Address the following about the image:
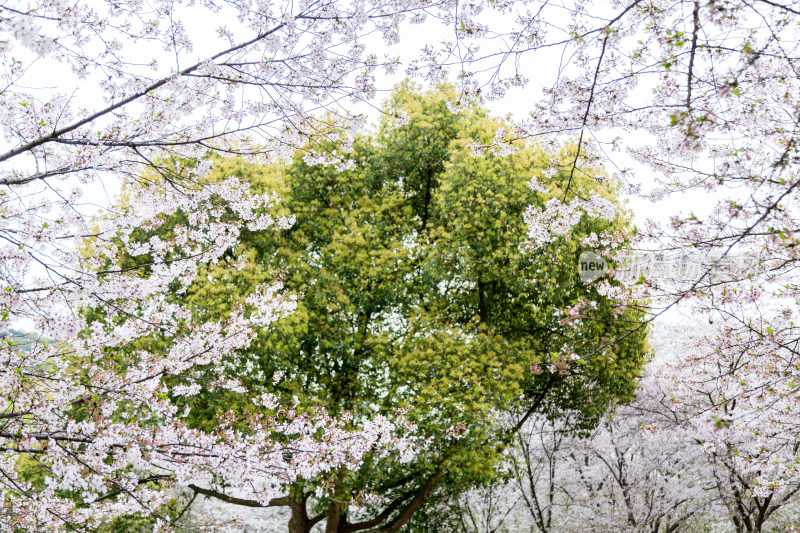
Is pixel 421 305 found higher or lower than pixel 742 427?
higher

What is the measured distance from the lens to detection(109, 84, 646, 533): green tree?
30.7 ft

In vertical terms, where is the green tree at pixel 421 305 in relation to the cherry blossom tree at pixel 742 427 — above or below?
above

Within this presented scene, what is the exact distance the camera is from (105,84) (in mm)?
4191

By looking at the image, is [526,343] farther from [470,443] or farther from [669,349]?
[669,349]

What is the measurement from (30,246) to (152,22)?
5.90ft

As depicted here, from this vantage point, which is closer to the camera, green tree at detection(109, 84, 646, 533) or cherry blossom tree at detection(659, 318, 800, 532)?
cherry blossom tree at detection(659, 318, 800, 532)

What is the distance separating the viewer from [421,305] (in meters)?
10.8

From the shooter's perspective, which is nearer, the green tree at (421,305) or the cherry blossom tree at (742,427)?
the cherry blossom tree at (742,427)

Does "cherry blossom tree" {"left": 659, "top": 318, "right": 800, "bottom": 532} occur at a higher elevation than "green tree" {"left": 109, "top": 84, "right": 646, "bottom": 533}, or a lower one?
lower

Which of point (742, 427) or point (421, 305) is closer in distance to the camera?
point (742, 427)

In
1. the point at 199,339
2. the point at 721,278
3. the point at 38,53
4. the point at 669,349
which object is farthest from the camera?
the point at 669,349

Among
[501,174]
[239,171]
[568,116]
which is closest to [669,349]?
[501,174]

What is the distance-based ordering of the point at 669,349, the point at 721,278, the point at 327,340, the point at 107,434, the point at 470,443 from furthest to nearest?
the point at 669,349
the point at 327,340
the point at 470,443
the point at 721,278
the point at 107,434

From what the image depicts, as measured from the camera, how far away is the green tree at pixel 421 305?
9359 millimetres
